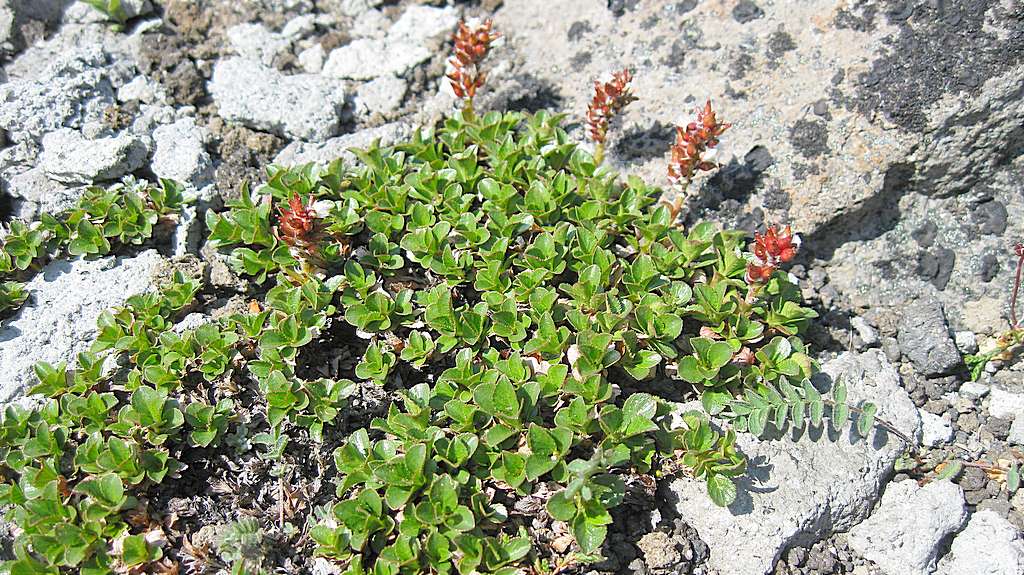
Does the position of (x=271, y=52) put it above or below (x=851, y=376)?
above

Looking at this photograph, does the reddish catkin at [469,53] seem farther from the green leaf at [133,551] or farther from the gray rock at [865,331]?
the green leaf at [133,551]

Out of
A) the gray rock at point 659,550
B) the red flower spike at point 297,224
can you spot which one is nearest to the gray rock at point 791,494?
the gray rock at point 659,550

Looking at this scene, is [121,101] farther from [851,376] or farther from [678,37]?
[851,376]

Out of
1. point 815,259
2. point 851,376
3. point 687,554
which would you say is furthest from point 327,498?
point 815,259

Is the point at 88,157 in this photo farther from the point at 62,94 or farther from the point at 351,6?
the point at 351,6

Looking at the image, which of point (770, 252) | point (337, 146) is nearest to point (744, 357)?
point (770, 252)
